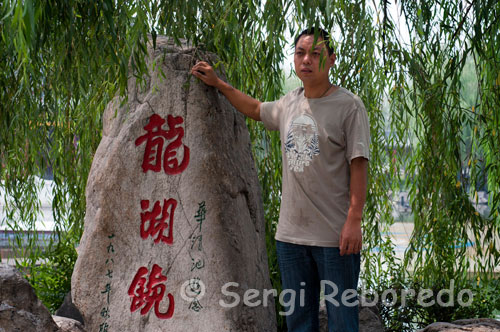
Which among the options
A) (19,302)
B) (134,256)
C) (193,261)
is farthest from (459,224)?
(19,302)

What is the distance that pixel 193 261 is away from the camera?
2832mm

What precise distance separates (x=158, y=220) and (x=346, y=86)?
1177mm

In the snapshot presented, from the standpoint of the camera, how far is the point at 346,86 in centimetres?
327

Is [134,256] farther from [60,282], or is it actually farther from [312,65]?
[60,282]

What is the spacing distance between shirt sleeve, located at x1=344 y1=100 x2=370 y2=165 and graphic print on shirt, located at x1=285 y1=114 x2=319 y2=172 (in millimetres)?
115

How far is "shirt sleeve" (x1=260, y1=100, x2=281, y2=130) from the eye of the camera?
2643 mm

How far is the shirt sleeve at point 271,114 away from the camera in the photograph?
264 cm

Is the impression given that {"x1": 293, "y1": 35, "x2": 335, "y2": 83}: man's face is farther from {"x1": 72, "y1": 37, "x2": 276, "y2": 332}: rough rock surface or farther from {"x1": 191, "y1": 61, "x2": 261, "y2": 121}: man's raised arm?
{"x1": 72, "y1": 37, "x2": 276, "y2": 332}: rough rock surface

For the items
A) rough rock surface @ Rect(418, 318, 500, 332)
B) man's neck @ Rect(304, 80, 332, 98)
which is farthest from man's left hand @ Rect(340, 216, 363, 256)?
rough rock surface @ Rect(418, 318, 500, 332)

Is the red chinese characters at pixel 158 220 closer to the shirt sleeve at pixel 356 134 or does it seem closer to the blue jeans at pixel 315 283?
the blue jeans at pixel 315 283

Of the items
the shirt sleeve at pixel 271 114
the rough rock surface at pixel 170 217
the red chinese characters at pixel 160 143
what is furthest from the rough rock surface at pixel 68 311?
the shirt sleeve at pixel 271 114

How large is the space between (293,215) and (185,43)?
3.47ft

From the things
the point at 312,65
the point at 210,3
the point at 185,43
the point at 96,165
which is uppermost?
the point at 210,3

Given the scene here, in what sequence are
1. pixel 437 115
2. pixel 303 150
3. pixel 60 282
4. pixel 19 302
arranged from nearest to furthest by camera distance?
pixel 303 150
pixel 19 302
pixel 437 115
pixel 60 282
